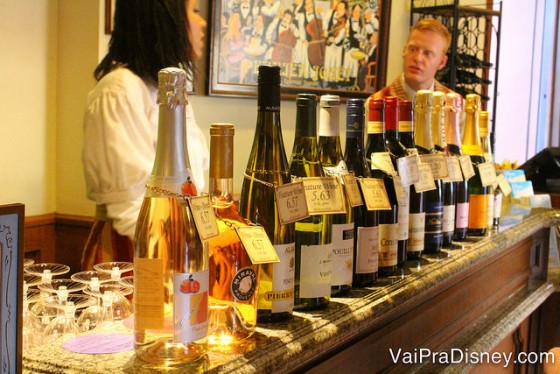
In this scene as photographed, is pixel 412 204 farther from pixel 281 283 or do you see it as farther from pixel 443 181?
pixel 281 283

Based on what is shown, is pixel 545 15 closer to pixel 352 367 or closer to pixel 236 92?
pixel 236 92

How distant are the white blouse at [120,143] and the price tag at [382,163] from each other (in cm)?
91

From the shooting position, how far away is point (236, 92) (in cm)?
368

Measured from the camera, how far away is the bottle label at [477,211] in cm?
180

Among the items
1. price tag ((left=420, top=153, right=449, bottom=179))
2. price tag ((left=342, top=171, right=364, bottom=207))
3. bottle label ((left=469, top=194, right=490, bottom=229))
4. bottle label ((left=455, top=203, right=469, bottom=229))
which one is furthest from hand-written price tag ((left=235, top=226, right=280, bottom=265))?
bottle label ((left=469, top=194, right=490, bottom=229))

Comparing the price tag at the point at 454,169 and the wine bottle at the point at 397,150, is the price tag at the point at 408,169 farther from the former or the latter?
the price tag at the point at 454,169

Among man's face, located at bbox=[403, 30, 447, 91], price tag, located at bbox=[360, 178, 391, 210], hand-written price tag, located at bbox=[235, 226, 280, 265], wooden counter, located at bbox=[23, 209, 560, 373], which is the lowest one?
wooden counter, located at bbox=[23, 209, 560, 373]

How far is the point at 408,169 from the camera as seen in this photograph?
4.48 feet

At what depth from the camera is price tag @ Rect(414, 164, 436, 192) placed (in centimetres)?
139

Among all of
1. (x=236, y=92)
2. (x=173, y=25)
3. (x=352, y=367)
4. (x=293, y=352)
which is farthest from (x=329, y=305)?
(x=236, y=92)

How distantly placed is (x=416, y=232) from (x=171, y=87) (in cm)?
82

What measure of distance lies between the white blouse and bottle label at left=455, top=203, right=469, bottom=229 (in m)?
0.83

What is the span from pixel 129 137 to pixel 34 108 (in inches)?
38.8

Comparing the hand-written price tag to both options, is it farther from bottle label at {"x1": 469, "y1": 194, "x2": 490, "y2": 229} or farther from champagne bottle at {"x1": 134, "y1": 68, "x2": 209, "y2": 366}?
bottle label at {"x1": 469, "y1": 194, "x2": 490, "y2": 229}
